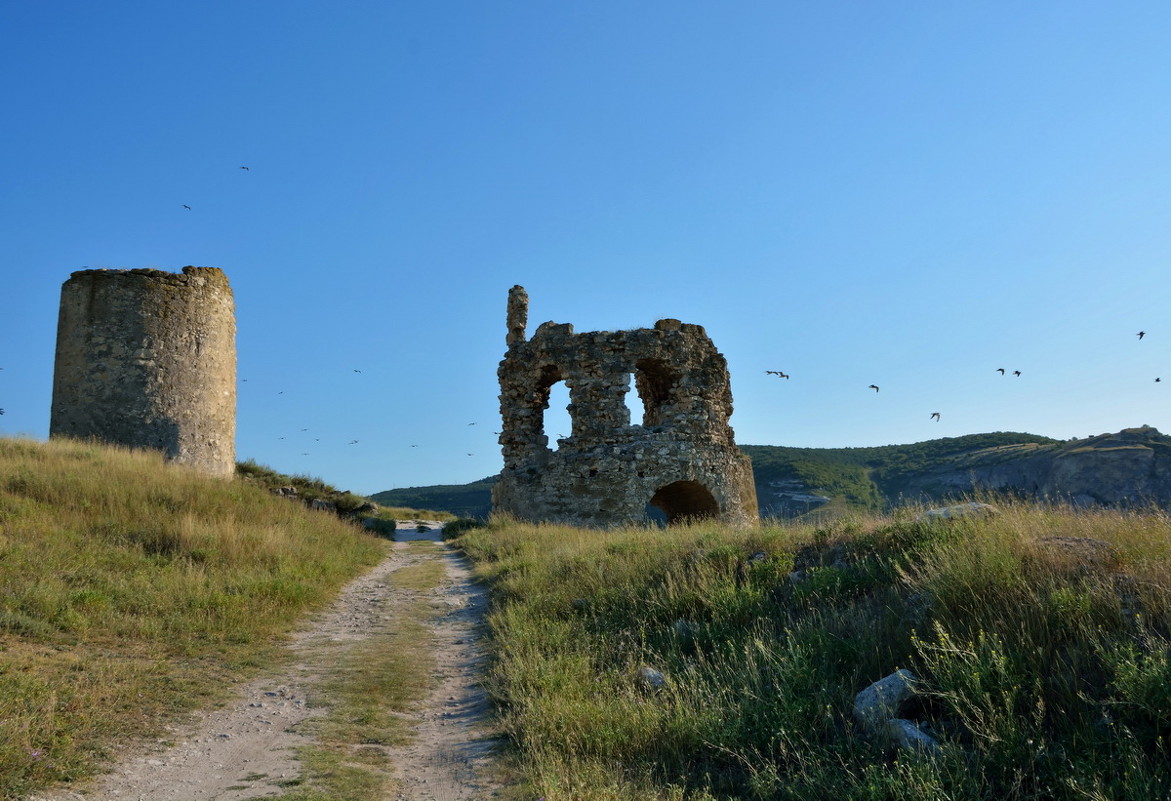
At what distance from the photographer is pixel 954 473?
38312 millimetres

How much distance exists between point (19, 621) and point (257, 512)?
244 inches

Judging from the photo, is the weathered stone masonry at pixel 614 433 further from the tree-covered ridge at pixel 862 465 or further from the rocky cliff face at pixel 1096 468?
the tree-covered ridge at pixel 862 465

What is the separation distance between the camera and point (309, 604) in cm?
840

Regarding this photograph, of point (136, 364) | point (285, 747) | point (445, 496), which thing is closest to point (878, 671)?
point (285, 747)

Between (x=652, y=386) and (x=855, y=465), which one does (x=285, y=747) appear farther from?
(x=855, y=465)

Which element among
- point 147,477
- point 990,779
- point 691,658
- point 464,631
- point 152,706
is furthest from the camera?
point 147,477

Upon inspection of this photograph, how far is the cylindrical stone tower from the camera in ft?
45.9

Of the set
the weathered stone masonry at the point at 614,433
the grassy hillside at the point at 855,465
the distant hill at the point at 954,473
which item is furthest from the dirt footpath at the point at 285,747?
the grassy hillside at the point at 855,465

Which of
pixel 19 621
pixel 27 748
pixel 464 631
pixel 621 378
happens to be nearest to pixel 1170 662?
pixel 27 748

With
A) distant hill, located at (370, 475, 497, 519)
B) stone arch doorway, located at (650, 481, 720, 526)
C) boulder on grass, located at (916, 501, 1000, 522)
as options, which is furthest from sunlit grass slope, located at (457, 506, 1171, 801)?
distant hill, located at (370, 475, 497, 519)

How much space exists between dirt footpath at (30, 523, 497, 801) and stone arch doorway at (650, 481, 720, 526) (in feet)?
39.4

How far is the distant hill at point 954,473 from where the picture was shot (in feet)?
63.3

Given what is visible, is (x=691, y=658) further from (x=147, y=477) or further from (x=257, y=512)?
(x=147, y=477)

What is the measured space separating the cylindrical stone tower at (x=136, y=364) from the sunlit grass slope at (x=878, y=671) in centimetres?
1074
